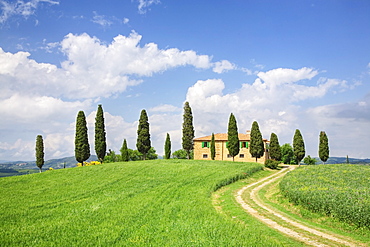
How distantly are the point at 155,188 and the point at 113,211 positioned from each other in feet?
30.6

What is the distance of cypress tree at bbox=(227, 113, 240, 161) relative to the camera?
190ft

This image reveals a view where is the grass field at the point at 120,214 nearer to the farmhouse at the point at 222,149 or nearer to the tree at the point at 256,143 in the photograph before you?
the tree at the point at 256,143

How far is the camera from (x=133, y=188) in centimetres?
2791

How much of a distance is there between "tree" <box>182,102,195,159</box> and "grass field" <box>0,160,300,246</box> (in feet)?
87.4

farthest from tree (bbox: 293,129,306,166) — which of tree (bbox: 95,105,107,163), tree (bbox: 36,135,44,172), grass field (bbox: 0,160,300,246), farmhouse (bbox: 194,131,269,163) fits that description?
tree (bbox: 36,135,44,172)

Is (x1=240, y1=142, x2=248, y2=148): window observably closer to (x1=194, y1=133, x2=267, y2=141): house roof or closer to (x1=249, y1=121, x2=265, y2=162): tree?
(x1=194, y1=133, x2=267, y2=141): house roof

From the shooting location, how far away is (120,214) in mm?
17469

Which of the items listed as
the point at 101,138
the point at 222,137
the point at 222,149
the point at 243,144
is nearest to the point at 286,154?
the point at 243,144

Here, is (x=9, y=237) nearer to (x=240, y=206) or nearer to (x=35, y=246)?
(x=35, y=246)

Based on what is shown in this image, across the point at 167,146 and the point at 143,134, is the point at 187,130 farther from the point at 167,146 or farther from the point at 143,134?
the point at 143,134

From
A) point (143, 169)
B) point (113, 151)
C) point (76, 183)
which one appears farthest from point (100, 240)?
point (113, 151)

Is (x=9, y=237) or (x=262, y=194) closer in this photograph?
(x=9, y=237)

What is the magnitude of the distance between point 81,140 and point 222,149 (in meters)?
32.9

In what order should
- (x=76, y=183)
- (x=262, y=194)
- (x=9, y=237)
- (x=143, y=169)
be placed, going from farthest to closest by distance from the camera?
(x=143, y=169) < (x=76, y=183) < (x=262, y=194) < (x=9, y=237)
